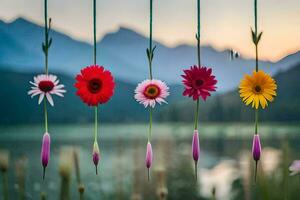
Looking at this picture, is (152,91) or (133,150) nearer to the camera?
(152,91)

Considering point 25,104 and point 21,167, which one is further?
point 25,104

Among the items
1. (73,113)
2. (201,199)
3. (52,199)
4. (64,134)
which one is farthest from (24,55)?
(201,199)

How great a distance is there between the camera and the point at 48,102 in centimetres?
143

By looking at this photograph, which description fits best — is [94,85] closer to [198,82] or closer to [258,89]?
[198,82]

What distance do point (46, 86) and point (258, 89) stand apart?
1.62 ft

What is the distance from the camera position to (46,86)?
142 cm

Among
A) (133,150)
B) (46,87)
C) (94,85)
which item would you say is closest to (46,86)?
(46,87)

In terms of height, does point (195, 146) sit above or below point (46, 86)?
below

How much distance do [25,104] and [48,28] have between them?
10273 mm

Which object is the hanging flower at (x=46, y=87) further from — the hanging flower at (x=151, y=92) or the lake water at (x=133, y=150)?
the lake water at (x=133, y=150)

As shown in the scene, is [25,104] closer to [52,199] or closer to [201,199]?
[52,199]

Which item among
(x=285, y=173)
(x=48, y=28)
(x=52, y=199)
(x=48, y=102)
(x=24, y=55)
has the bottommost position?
(x=52, y=199)

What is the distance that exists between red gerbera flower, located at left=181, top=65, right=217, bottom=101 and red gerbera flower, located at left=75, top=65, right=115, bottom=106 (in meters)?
0.17

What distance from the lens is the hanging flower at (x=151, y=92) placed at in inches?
56.4
